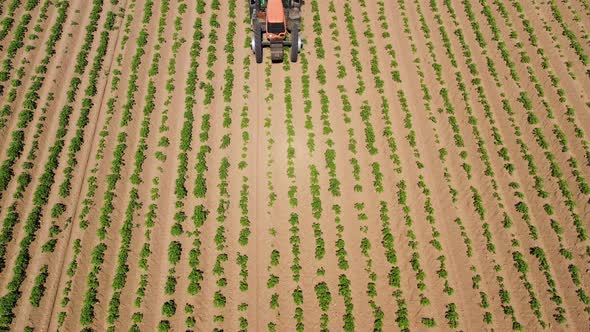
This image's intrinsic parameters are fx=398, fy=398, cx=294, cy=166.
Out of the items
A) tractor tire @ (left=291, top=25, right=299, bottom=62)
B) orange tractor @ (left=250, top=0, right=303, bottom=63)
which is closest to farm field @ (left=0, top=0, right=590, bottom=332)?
tractor tire @ (left=291, top=25, right=299, bottom=62)

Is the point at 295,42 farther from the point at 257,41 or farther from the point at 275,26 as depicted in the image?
the point at 257,41

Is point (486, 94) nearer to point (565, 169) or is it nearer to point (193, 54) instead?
point (565, 169)

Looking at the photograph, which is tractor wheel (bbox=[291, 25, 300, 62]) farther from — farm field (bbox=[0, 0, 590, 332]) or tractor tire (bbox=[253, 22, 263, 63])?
tractor tire (bbox=[253, 22, 263, 63])

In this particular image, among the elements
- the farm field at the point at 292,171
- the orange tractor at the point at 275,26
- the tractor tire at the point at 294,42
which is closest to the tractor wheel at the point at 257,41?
the orange tractor at the point at 275,26

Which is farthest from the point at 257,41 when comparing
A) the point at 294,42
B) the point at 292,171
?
the point at 292,171

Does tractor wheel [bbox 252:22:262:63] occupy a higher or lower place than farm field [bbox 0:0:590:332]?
higher

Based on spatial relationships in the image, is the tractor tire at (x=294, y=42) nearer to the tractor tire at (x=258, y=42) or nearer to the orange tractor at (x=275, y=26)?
the orange tractor at (x=275, y=26)

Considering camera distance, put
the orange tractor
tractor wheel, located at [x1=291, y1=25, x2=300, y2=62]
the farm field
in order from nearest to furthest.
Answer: the farm field, the orange tractor, tractor wheel, located at [x1=291, y1=25, x2=300, y2=62]
